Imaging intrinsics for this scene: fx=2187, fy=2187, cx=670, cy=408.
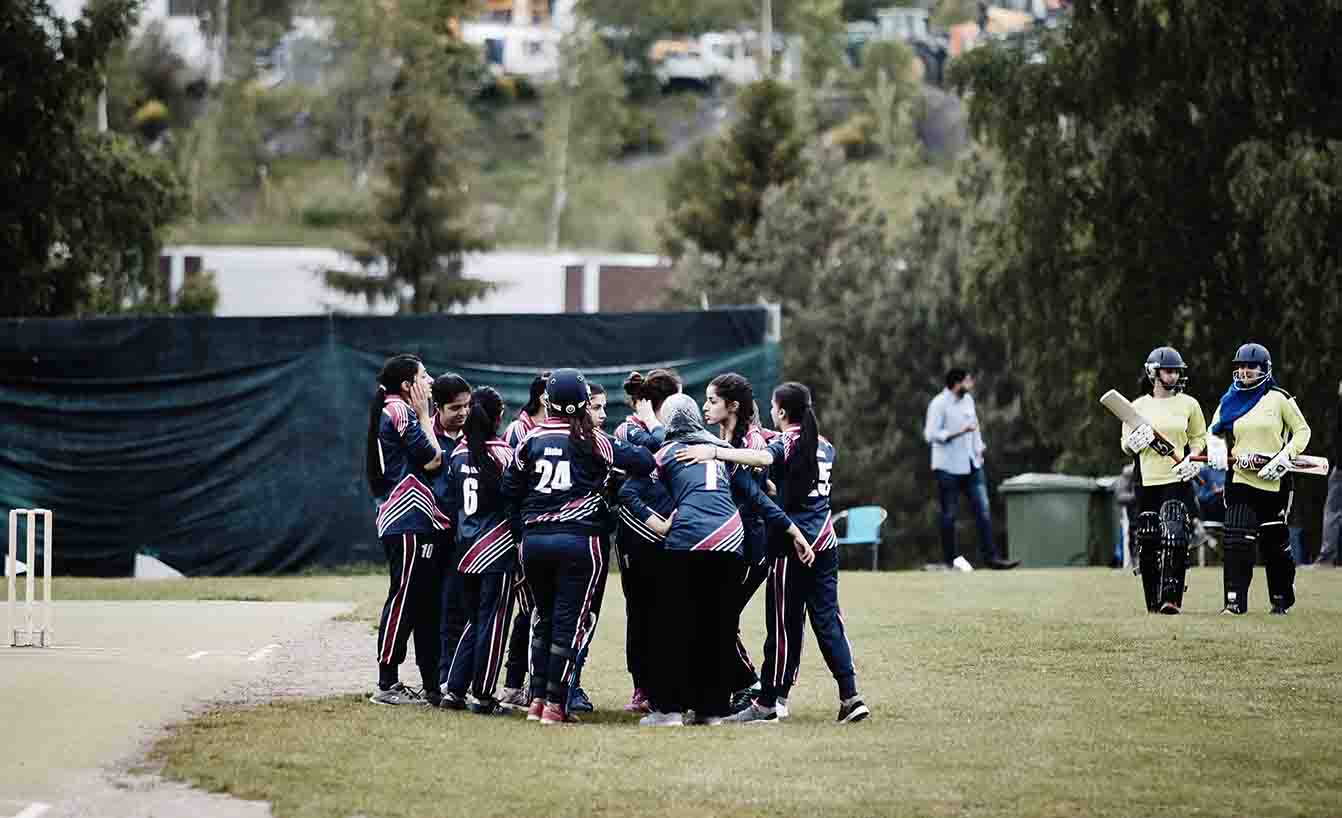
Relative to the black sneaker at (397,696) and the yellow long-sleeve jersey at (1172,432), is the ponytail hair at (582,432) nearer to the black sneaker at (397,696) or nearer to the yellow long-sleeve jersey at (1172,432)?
the black sneaker at (397,696)

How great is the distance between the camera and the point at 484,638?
1195cm

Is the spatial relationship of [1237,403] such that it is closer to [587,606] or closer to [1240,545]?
[1240,545]

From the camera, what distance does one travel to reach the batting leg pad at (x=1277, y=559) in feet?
53.3

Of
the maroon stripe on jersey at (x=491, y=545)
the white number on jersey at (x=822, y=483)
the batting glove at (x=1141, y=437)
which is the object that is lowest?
the maroon stripe on jersey at (x=491, y=545)

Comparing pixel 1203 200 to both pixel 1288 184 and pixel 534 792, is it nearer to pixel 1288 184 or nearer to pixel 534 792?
pixel 1288 184

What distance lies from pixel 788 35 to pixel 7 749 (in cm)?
11109

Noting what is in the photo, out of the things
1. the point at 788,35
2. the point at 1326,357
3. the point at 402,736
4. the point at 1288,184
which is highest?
the point at 788,35

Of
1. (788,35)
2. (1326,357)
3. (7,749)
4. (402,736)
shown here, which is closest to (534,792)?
(402,736)

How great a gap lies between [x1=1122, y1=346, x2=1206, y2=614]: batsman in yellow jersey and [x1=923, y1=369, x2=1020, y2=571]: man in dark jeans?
663 cm

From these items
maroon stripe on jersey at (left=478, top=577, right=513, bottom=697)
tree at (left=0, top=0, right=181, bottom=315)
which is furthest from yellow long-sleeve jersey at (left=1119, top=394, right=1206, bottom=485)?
tree at (left=0, top=0, right=181, bottom=315)

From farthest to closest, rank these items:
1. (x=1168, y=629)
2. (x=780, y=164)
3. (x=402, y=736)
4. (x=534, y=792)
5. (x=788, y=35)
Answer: (x=788, y=35) → (x=780, y=164) → (x=1168, y=629) → (x=402, y=736) → (x=534, y=792)

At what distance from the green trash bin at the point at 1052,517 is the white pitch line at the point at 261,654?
1327cm

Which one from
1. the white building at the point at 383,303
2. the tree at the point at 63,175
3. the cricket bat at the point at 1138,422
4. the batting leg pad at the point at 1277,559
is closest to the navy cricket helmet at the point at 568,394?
the cricket bat at the point at 1138,422

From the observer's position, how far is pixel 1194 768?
9.87m
